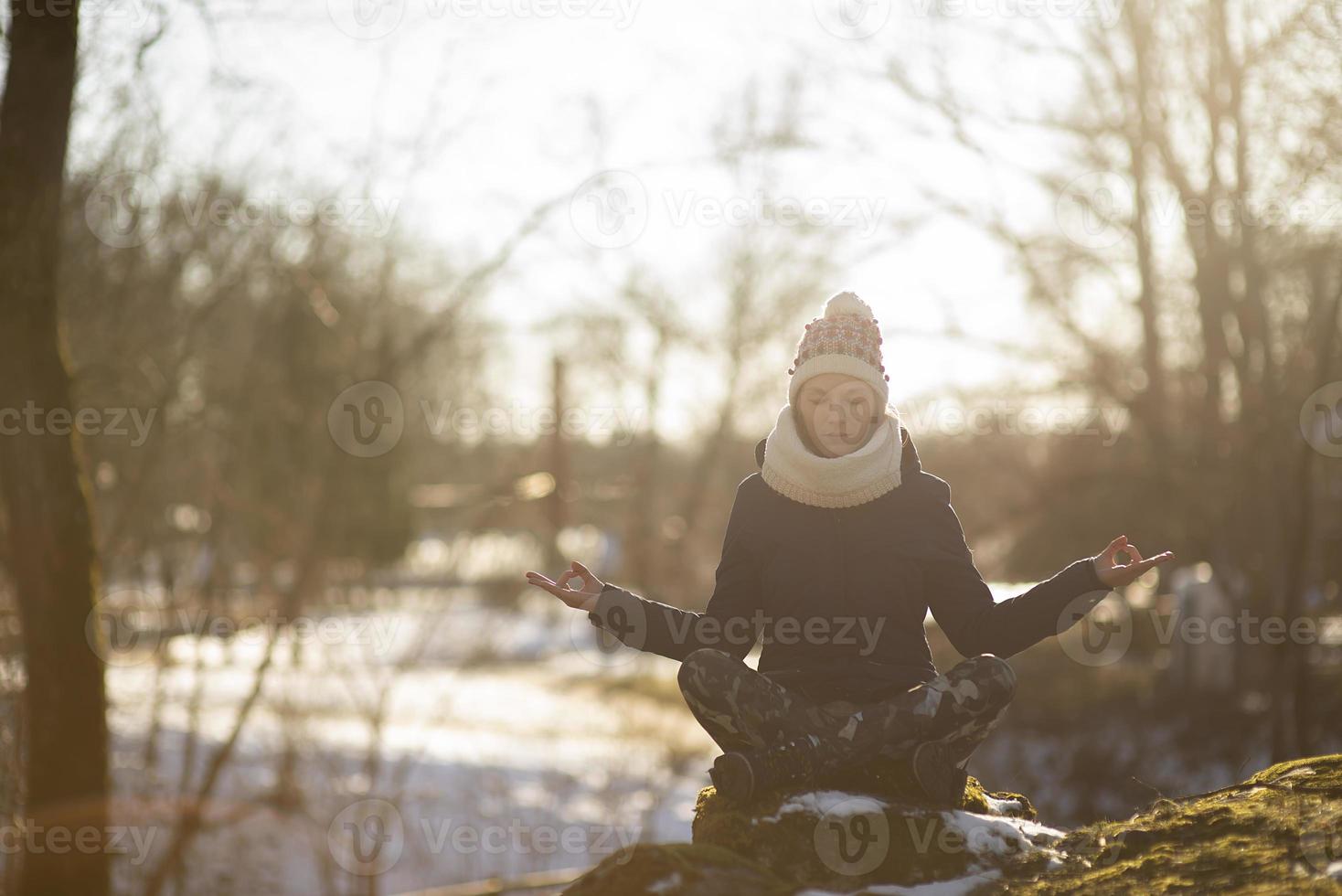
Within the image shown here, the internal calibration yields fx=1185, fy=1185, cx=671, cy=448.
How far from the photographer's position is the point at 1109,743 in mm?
15203

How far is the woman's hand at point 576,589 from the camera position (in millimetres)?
3531

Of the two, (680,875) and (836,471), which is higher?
(836,471)

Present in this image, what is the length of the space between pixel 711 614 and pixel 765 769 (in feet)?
1.80

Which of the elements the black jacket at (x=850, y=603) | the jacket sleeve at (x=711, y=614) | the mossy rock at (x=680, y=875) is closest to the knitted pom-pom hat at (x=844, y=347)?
the black jacket at (x=850, y=603)

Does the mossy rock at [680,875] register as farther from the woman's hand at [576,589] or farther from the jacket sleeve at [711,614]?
the woman's hand at [576,589]

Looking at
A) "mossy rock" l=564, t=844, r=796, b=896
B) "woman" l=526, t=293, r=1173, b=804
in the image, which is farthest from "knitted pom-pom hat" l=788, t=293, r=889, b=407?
"mossy rock" l=564, t=844, r=796, b=896

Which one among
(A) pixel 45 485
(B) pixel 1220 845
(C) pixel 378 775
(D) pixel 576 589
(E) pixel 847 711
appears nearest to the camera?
(B) pixel 1220 845

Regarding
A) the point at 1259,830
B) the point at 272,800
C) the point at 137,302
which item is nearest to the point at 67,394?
the point at 1259,830

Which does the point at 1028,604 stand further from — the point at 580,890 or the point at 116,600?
the point at 116,600

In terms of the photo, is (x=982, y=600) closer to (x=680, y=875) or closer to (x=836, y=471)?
(x=836, y=471)

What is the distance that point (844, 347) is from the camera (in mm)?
3664

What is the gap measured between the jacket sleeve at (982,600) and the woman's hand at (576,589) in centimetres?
101

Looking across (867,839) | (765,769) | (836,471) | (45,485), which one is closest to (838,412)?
(836,471)

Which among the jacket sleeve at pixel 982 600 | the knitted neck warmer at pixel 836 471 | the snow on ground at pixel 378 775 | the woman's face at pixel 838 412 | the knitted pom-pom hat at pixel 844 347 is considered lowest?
the snow on ground at pixel 378 775
